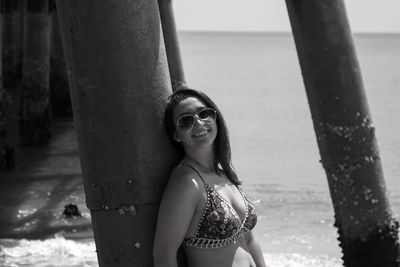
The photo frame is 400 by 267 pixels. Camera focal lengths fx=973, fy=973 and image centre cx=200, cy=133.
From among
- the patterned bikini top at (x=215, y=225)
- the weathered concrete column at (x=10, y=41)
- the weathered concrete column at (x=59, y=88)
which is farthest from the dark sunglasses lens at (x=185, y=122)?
the weathered concrete column at (x=59, y=88)

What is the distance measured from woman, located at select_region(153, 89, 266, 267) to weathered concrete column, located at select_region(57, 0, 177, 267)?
57 mm

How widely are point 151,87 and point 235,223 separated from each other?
1.66ft

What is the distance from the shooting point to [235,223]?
97.9 inches

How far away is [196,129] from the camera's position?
2527mm

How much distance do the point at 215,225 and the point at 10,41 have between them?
15501 mm

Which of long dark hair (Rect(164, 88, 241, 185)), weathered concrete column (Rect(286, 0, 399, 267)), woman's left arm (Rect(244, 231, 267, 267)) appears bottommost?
weathered concrete column (Rect(286, 0, 399, 267))

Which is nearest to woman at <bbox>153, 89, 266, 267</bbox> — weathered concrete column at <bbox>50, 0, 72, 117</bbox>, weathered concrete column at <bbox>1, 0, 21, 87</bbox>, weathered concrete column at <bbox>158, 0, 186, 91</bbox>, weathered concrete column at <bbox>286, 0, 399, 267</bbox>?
weathered concrete column at <bbox>286, 0, 399, 267</bbox>

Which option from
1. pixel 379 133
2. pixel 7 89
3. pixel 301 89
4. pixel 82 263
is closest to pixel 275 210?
pixel 82 263

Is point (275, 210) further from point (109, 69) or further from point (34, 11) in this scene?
point (109, 69)

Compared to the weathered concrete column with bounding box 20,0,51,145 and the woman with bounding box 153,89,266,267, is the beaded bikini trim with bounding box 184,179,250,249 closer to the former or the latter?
the woman with bounding box 153,89,266,267

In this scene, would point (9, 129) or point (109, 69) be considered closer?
point (109, 69)

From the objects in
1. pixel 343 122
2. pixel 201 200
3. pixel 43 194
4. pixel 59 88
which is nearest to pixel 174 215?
pixel 201 200

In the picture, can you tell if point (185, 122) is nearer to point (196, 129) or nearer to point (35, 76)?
point (196, 129)

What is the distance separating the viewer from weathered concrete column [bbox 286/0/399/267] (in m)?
5.71
